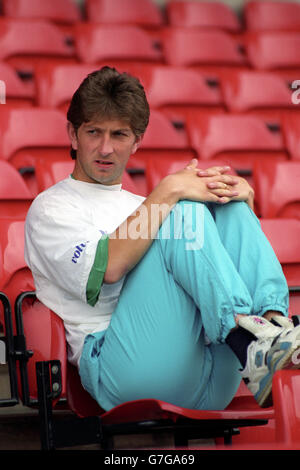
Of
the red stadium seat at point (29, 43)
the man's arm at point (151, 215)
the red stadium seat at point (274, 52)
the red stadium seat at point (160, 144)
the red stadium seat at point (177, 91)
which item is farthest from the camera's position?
the red stadium seat at point (274, 52)

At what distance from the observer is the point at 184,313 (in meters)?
0.94

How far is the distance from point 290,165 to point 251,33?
3.43ft

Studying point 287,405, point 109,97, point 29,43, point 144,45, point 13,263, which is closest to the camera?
point 287,405

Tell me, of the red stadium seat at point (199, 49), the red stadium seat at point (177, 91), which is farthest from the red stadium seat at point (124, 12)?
the red stadium seat at point (177, 91)

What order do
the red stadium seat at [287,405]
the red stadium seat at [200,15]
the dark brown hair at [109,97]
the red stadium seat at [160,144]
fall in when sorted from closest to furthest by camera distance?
the red stadium seat at [287,405], the dark brown hair at [109,97], the red stadium seat at [160,144], the red stadium seat at [200,15]

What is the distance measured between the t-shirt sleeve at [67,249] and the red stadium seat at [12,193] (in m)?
0.40

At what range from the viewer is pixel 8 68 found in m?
1.95

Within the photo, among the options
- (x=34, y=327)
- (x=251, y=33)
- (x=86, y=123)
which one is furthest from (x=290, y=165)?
(x=251, y=33)

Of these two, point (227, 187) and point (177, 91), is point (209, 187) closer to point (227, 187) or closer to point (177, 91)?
point (227, 187)

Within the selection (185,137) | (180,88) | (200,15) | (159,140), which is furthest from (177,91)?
(200,15)

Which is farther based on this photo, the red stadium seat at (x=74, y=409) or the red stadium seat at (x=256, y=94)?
the red stadium seat at (x=256, y=94)

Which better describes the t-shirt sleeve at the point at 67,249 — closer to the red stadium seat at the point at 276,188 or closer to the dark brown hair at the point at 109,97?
the dark brown hair at the point at 109,97

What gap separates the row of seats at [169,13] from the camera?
236 centimetres

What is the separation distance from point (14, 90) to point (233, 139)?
0.57 meters
